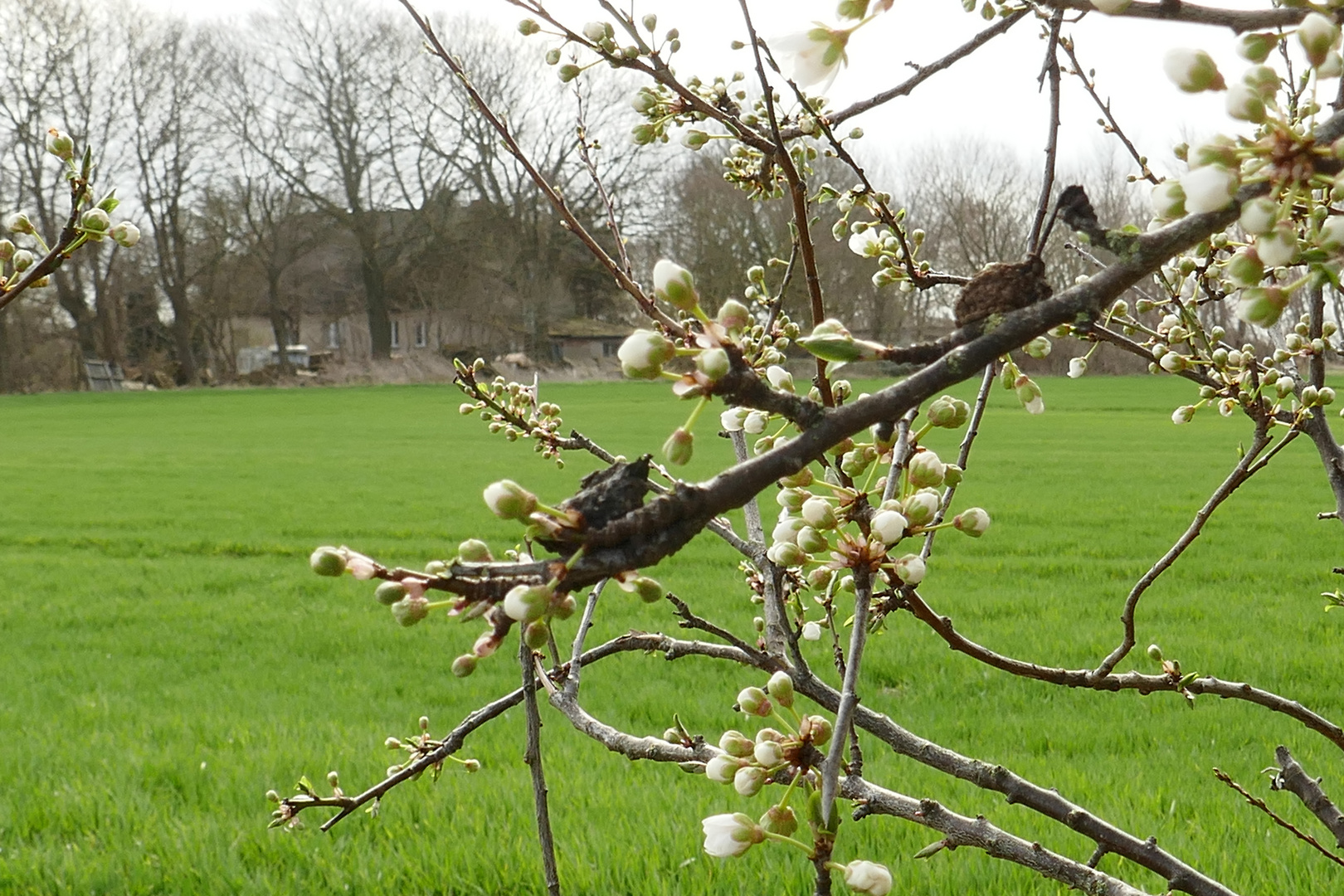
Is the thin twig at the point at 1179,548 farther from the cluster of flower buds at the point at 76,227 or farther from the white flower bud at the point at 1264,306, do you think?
the cluster of flower buds at the point at 76,227

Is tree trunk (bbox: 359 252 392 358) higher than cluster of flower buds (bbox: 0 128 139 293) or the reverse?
higher

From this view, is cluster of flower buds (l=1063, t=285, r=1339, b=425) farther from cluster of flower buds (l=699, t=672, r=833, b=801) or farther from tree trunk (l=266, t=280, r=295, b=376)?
tree trunk (l=266, t=280, r=295, b=376)

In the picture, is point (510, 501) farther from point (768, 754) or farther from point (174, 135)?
point (174, 135)

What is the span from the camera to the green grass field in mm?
2889

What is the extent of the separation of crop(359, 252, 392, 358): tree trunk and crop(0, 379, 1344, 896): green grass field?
24.8 meters

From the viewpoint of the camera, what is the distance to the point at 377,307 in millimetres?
35156

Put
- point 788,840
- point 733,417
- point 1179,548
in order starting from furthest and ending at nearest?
1. point 1179,548
2. point 733,417
3. point 788,840

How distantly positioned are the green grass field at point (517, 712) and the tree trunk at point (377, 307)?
2483 centimetres

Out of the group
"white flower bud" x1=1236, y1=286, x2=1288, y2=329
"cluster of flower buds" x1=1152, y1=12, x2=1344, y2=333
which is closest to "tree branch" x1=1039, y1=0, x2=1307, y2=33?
"cluster of flower buds" x1=1152, y1=12, x2=1344, y2=333

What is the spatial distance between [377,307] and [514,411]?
35.3 metres

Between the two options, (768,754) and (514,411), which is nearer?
(768,754)

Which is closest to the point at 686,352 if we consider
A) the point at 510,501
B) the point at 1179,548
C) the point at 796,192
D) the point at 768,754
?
the point at 510,501

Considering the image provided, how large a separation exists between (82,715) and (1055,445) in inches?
539

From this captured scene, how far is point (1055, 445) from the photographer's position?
50.0 feet
